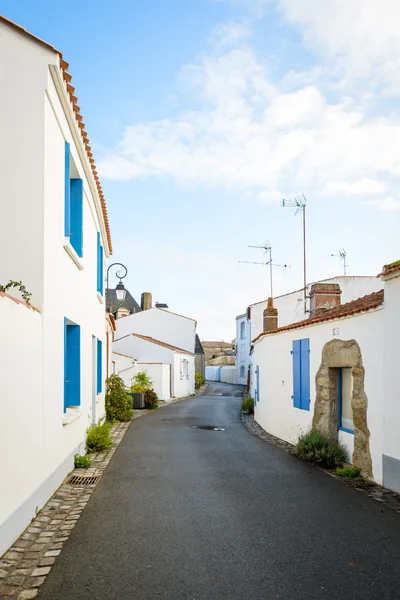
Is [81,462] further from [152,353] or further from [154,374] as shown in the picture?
[152,353]

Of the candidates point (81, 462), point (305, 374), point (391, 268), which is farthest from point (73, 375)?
point (391, 268)

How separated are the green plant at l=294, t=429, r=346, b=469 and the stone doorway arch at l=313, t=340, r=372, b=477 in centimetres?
29

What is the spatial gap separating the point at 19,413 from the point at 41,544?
4.26 feet

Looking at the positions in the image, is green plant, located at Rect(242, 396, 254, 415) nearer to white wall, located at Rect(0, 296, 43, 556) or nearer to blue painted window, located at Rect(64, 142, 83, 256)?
blue painted window, located at Rect(64, 142, 83, 256)

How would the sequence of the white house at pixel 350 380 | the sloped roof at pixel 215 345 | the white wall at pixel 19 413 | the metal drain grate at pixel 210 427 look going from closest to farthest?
the white wall at pixel 19 413 → the white house at pixel 350 380 → the metal drain grate at pixel 210 427 → the sloped roof at pixel 215 345

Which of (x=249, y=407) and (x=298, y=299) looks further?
(x=298, y=299)

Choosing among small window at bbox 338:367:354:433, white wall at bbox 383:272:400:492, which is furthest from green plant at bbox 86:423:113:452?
white wall at bbox 383:272:400:492

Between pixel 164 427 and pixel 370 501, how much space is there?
982 centimetres

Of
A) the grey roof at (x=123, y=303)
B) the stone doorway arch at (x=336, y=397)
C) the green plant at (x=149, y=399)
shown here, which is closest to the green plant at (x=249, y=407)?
the green plant at (x=149, y=399)

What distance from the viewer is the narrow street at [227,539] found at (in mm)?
4258

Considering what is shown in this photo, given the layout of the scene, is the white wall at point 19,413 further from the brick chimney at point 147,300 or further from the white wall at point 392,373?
the brick chimney at point 147,300

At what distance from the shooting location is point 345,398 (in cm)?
1010

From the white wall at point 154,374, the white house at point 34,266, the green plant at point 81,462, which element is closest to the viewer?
the white house at point 34,266

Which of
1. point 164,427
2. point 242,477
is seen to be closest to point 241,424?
point 164,427
